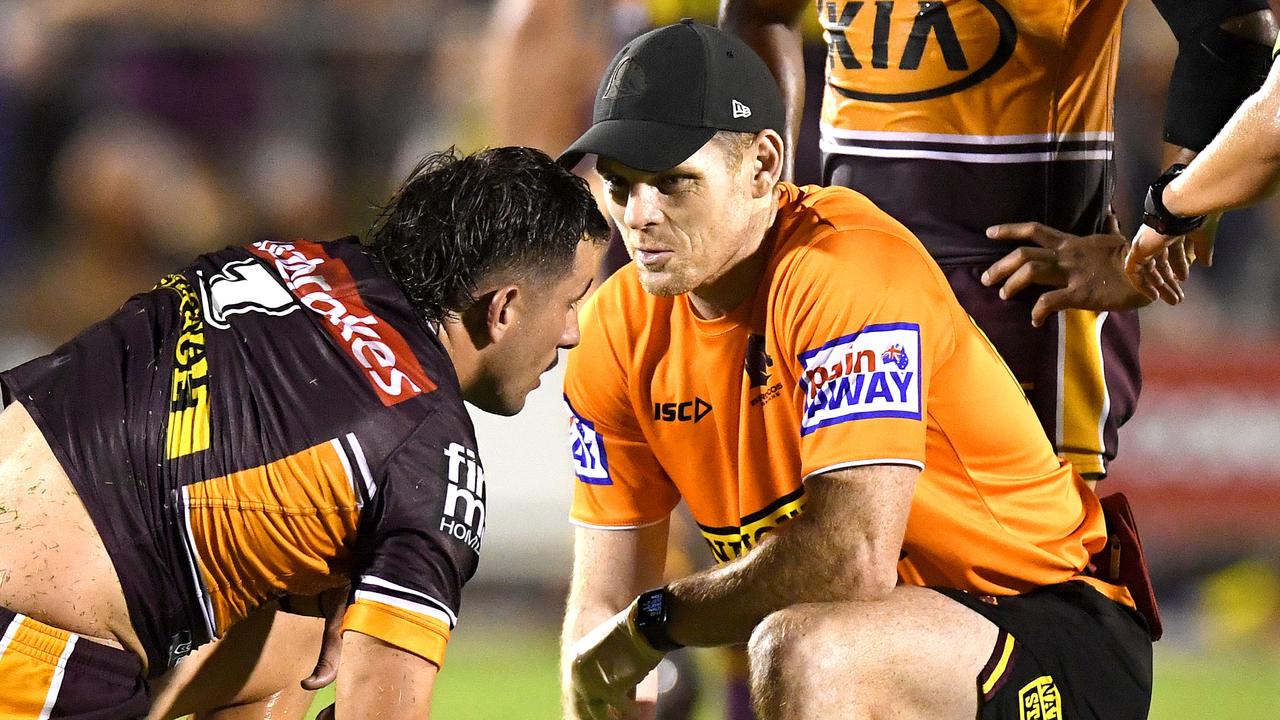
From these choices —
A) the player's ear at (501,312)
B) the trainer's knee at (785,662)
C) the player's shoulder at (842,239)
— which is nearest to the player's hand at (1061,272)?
the player's shoulder at (842,239)

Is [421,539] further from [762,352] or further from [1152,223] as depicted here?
[1152,223]

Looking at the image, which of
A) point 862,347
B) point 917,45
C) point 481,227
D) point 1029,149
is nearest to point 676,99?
point 481,227

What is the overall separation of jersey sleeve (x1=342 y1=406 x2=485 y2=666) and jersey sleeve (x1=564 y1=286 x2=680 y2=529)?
0.74m

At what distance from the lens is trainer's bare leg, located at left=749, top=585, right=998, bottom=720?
2916 mm

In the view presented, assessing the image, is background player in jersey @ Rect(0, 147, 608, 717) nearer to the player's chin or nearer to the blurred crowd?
the player's chin

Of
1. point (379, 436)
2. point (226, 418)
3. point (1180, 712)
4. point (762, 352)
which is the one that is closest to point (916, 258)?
point (762, 352)

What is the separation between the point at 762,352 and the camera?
329 centimetres

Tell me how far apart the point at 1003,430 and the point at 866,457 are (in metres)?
0.43

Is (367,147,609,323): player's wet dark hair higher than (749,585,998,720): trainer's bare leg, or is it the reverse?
(367,147,609,323): player's wet dark hair

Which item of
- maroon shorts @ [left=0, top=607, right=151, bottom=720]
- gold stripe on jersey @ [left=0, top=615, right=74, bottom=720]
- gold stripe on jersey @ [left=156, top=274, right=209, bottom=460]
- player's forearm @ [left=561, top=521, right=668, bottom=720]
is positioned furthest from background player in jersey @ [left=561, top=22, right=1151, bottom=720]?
gold stripe on jersey @ [left=0, top=615, right=74, bottom=720]

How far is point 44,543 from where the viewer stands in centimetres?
276

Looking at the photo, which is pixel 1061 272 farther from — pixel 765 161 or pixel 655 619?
pixel 655 619

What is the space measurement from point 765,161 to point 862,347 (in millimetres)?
512

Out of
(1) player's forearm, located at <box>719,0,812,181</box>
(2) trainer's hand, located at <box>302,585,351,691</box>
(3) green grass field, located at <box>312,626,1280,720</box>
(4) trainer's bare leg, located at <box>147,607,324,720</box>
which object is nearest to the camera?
(2) trainer's hand, located at <box>302,585,351,691</box>
